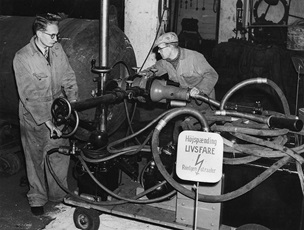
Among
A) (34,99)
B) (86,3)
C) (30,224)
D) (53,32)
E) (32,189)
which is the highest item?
(86,3)

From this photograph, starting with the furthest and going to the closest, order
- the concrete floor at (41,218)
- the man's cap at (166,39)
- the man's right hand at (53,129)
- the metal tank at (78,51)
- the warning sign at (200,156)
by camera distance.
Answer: the metal tank at (78,51), the man's cap at (166,39), the concrete floor at (41,218), the man's right hand at (53,129), the warning sign at (200,156)

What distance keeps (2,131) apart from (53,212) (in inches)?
53.8

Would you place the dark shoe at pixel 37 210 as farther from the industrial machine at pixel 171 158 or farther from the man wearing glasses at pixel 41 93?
the industrial machine at pixel 171 158

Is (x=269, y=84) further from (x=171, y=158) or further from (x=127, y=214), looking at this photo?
(x=127, y=214)

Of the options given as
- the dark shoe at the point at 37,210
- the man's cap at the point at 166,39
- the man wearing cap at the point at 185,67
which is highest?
the man's cap at the point at 166,39

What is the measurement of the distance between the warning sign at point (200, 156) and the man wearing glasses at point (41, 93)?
47.5 inches

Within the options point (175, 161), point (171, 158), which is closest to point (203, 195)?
point (175, 161)

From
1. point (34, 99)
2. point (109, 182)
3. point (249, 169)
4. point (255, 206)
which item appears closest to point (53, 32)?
point (34, 99)

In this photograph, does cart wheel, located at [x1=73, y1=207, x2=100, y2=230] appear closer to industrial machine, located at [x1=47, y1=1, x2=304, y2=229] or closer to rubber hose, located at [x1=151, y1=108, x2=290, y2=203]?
industrial machine, located at [x1=47, y1=1, x2=304, y2=229]

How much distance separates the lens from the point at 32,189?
3584mm

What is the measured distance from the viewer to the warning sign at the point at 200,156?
228 centimetres

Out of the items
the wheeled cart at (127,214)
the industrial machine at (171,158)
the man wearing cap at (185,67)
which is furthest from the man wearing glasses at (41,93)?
the man wearing cap at (185,67)

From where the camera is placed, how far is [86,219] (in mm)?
3199

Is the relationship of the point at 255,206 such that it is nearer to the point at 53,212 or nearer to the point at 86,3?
the point at 53,212
